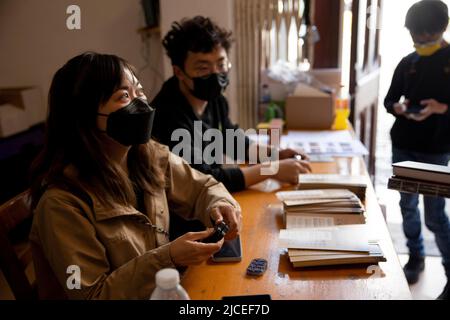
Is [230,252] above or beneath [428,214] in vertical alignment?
above

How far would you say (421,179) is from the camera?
95 centimetres

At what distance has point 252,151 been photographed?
1.71 metres

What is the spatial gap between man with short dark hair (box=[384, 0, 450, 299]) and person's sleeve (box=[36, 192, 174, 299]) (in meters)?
1.02

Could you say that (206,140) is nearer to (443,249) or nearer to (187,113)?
(187,113)

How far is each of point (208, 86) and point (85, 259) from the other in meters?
0.81

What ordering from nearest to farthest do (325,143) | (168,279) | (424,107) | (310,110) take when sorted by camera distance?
(168,279), (424,107), (325,143), (310,110)

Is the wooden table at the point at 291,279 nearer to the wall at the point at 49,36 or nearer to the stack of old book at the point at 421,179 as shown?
the stack of old book at the point at 421,179

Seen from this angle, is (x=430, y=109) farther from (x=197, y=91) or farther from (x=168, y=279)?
(x=168, y=279)

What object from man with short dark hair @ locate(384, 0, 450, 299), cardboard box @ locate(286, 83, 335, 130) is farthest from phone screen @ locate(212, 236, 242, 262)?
cardboard box @ locate(286, 83, 335, 130)

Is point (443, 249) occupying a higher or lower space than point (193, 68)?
lower

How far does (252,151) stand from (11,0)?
3.31 ft

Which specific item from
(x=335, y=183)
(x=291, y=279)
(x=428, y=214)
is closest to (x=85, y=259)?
(x=291, y=279)

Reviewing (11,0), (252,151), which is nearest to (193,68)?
(252,151)
